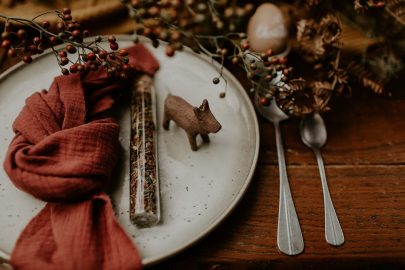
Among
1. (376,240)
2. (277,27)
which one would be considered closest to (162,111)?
(277,27)

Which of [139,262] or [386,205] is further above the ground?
[139,262]

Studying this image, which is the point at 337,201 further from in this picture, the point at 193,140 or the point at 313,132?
the point at 193,140

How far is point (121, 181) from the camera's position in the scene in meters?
0.59

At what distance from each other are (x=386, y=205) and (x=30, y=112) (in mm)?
535

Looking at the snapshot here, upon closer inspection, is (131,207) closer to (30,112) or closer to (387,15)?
(30,112)

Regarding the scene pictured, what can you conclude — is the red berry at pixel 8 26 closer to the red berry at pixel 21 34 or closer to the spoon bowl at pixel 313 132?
the red berry at pixel 21 34

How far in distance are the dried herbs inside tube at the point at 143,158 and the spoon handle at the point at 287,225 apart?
18 centimetres

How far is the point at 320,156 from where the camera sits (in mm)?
683

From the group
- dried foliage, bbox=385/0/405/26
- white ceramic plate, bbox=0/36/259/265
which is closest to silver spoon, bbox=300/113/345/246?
white ceramic plate, bbox=0/36/259/265

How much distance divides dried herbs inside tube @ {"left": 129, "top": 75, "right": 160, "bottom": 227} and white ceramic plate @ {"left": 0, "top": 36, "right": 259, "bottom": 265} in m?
0.02

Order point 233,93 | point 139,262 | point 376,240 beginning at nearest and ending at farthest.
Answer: point 139,262
point 376,240
point 233,93

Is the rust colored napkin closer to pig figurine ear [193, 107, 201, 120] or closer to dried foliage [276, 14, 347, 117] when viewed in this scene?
pig figurine ear [193, 107, 201, 120]

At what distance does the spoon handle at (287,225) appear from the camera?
0.58m

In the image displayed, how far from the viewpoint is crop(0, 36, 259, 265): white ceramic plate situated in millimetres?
542
